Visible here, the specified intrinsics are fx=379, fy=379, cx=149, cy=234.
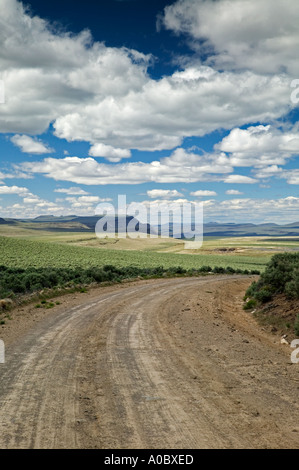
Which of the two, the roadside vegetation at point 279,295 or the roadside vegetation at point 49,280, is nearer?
the roadside vegetation at point 279,295

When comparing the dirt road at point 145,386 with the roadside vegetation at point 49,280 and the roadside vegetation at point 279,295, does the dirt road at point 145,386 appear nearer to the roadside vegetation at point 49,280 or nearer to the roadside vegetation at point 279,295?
the roadside vegetation at point 279,295

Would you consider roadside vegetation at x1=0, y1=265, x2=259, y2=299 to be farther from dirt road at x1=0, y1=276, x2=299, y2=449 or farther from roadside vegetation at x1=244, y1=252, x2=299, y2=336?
roadside vegetation at x1=244, y1=252, x2=299, y2=336

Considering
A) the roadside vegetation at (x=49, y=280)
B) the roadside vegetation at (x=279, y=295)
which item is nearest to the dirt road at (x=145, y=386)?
the roadside vegetation at (x=279, y=295)

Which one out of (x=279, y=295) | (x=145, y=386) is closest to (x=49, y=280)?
(x=279, y=295)

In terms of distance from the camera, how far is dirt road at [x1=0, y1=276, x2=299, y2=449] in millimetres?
5438

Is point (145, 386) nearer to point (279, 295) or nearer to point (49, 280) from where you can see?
point (279, 295)

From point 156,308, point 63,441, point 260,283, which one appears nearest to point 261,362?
point 63,441

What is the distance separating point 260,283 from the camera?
22375 millimetres

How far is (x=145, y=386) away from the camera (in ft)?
24.8

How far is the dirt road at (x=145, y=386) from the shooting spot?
544cm

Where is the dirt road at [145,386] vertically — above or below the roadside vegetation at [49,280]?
above

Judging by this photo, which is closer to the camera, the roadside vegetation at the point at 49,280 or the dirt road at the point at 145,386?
the dirt road at the point at 145,386

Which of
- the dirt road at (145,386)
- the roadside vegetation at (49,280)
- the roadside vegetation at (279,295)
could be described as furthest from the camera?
the roadside vegetation at (49,280)

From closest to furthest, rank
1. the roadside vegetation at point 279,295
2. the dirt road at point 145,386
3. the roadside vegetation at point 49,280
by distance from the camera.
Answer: the dirt road at point 145,386 < the roadside vegetation at point 279,295 < the roadside vegetation at point 49,280
